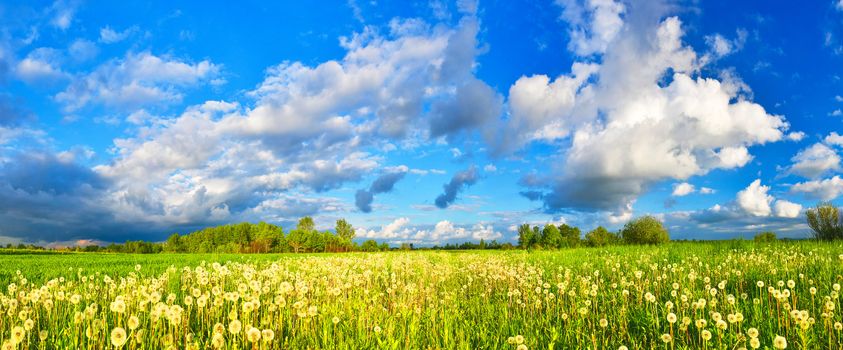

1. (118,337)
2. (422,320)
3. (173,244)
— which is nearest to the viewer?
(118,337)

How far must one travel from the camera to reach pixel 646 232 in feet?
206

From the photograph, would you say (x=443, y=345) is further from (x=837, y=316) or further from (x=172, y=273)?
(x=172, y=273)

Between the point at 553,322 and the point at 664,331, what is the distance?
5.14 ft

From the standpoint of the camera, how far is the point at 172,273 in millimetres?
12680

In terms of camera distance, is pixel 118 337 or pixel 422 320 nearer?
pixel 118 337

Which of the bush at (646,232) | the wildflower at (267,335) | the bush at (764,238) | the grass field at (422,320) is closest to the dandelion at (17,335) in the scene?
the grass field at (422,320)

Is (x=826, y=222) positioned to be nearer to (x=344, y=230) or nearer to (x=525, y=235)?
(x=525, y=235)

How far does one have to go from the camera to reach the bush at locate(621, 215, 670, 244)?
61.6 metres

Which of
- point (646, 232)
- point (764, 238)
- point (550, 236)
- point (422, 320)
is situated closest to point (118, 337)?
point (422, 320)

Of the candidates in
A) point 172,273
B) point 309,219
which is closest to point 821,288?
point 172,273

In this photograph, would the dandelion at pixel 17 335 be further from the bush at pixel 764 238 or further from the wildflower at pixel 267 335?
the bush at pixel 764 238

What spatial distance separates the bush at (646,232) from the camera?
2426 inches

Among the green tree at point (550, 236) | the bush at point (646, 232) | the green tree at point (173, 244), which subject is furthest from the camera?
the green tree at point (173, 244)

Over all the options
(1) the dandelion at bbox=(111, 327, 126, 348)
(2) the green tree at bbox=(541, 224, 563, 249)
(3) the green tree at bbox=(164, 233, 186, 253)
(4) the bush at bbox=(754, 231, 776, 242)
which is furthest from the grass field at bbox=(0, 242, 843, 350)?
(3) the green tree at bbox=(164, 233, 186, 253)
